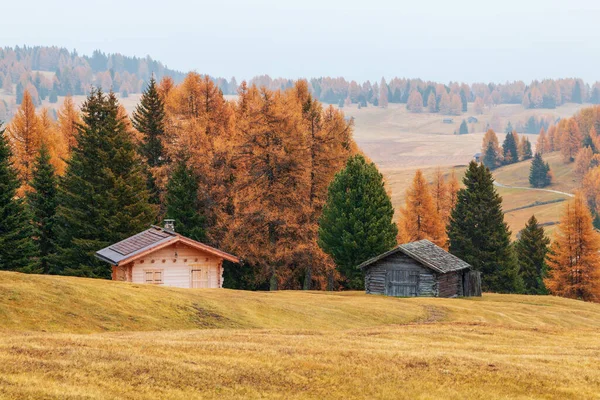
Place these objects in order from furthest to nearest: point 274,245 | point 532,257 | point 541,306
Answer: point 532,257
point 274,245
point 541,306

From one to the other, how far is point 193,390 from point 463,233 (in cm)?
6265

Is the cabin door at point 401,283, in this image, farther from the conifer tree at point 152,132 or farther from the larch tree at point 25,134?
the larch tree at point 25,134

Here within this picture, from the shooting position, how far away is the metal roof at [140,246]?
155 ft

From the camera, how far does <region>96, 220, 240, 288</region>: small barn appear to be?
48.0m

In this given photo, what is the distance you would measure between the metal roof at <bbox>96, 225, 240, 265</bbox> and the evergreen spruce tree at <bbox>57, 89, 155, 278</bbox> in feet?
11.4

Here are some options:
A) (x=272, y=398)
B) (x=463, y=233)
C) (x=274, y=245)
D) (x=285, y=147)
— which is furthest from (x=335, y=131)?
(x=272, y=398)

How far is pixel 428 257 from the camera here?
58438 millimetres

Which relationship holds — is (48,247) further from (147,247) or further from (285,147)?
(285,147)

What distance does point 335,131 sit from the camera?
207 feet

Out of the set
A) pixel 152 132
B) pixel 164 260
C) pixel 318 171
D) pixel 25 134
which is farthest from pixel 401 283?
pixel 25 134

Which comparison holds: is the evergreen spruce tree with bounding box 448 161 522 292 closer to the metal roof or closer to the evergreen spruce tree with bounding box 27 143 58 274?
the metal roof

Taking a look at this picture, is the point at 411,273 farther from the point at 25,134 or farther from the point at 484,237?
the point at 25,134

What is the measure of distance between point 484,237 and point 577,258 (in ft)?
30.3

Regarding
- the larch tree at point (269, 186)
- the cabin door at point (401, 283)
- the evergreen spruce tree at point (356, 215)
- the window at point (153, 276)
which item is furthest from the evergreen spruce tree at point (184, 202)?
the cabin door at point (401, 283)
